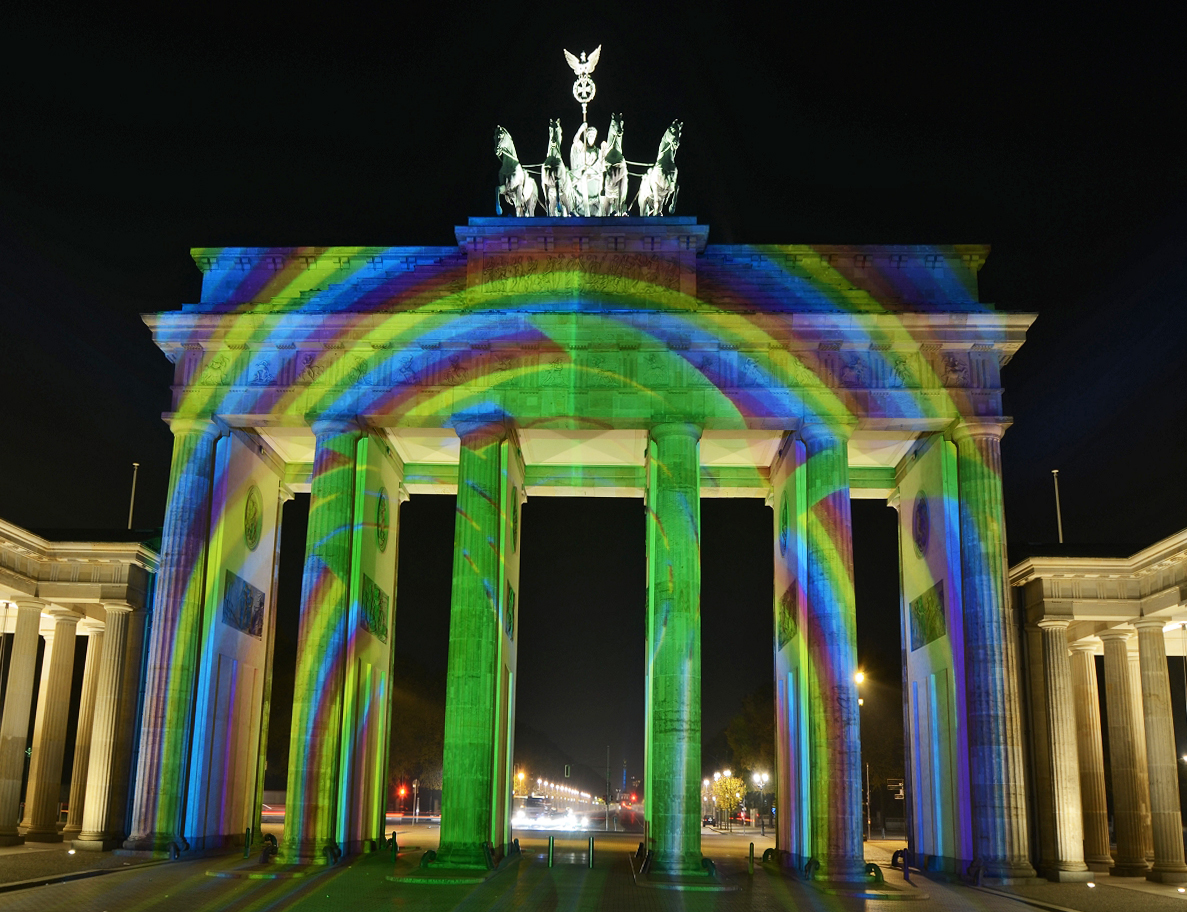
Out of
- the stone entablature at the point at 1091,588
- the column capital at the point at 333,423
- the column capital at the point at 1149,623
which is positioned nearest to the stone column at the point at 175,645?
the column capital at the point at 333,423

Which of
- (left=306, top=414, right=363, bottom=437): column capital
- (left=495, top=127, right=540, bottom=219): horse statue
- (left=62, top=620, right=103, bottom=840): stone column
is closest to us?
(left=306, top=414, right=363, bottom=437): column capital

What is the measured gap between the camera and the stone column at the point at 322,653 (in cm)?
3278

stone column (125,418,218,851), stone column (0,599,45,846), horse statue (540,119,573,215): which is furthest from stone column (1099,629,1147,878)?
stone column (0,599,45,846)

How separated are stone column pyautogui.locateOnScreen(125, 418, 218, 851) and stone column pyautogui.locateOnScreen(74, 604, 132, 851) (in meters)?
4.80

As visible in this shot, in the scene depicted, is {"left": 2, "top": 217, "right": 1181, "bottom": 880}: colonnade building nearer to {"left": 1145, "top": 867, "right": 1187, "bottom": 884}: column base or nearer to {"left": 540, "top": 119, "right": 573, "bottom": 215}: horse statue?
{"left": 540, "top": 119, "right": 573, "bottom": 215}: horse statue

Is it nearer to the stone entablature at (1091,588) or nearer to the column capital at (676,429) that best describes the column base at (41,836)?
the column capital at (676,429)

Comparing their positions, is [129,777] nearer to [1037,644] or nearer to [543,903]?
[543,903]

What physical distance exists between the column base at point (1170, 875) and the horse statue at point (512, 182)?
28.4 m

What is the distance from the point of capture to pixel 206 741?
115 ft

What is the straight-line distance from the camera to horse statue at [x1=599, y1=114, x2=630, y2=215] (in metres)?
38.2

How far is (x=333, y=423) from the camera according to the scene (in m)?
35.9

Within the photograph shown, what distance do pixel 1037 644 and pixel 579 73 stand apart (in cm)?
2436

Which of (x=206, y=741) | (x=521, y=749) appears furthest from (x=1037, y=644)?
(x=521, y=749)

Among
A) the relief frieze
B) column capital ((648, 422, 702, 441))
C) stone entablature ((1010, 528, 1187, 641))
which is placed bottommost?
stone entablature ((1010, 528, 1187, 641))
